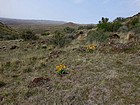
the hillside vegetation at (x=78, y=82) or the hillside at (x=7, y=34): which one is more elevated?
the hillside vegetation at (x=78, y=82)

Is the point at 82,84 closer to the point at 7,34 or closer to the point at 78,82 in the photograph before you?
the point at 78,82

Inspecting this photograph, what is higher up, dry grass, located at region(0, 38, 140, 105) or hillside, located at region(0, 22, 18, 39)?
dry grass, located at region(0, 38, 140, 105)

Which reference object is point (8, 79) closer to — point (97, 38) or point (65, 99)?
point (65, 99)

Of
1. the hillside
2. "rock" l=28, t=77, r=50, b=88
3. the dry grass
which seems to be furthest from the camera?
the hillside

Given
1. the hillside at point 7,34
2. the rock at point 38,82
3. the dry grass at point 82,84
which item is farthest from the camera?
the hillside at point 7,34

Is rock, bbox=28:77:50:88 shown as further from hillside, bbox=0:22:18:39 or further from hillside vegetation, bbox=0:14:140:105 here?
hillside, bbox=0:22:18:39

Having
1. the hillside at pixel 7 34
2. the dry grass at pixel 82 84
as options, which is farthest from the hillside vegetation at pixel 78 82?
the hillside at pixel 7 34

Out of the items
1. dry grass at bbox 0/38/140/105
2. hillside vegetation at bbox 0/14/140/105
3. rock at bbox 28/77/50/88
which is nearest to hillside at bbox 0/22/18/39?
hillside vegetation at bbox 0/14/140/105

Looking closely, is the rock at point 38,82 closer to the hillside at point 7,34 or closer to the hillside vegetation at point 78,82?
the hillside vegetation at point 78,82

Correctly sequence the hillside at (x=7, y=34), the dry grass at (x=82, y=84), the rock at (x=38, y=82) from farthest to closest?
the hillside at (x=7, y=34), the rock at (x=38, y=82), the dry grass at (x=82, y=84)

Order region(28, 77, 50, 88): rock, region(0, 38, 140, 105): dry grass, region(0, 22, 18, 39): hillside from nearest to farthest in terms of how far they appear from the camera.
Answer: region(0, 38, 140, 105): dry grass, region(28, 77, 50, 88): rock, region(0, 22, 18, 39): hillside

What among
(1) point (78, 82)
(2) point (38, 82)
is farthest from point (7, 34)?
(1) point (78, 82)

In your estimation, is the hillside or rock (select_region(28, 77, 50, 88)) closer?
rock (select_region(28, 77, 50, 88))

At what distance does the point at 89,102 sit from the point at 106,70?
8.72 feet
